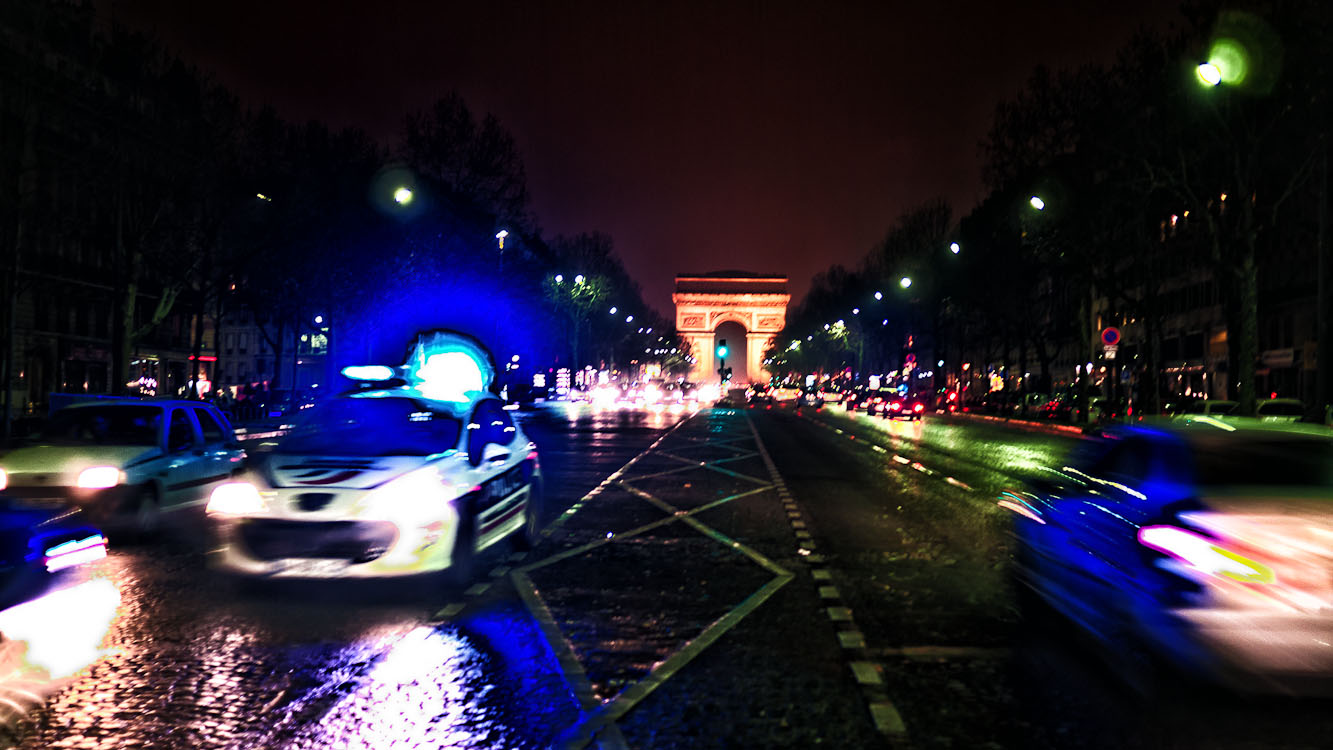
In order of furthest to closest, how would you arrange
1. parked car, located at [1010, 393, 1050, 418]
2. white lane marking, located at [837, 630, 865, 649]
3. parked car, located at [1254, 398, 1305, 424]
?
parked car, located at [1010, 393, 1050, 418] → parked car, located at [1254, 398, 1305, 424] → white lane marking, located at [837, 630, 865, 649]

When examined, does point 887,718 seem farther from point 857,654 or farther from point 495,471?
point 495,471

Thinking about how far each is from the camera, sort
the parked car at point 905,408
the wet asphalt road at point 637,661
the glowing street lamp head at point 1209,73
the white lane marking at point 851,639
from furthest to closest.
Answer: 1. the parked car at point 905,408
2. the glowing street lamp head at point 1209,73
3. the white lane marking at point 851,639
4. the wet asphalt road at point 637,661

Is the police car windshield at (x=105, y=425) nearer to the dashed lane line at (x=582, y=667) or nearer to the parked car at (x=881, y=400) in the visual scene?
the dashed lane line at (x=582, y=667)

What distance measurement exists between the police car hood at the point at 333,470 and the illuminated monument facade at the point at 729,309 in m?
155

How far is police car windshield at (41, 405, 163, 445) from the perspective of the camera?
437 inches

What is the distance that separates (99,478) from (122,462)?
0.93 ft

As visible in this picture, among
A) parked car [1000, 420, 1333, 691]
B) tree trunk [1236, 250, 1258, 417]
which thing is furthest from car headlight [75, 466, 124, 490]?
tree trunk [1236, 250, 1258, 417]

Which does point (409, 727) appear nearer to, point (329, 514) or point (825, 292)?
point (329, 514)

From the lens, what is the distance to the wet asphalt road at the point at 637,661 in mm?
5066

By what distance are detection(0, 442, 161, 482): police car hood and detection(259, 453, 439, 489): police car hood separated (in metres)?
2.95

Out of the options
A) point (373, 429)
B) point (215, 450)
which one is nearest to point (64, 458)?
point (215, 450)

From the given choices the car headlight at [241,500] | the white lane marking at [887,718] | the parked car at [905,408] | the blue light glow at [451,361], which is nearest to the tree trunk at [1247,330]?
the parked car at [905,408]

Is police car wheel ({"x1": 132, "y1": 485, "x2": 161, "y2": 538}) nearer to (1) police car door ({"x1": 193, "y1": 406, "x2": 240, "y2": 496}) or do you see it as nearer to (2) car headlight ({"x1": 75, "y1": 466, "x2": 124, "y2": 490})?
(2) car headlight ({"x1": 75, "y1": 466, "x2": 124, "y2": 490})

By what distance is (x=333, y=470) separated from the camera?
820cm
